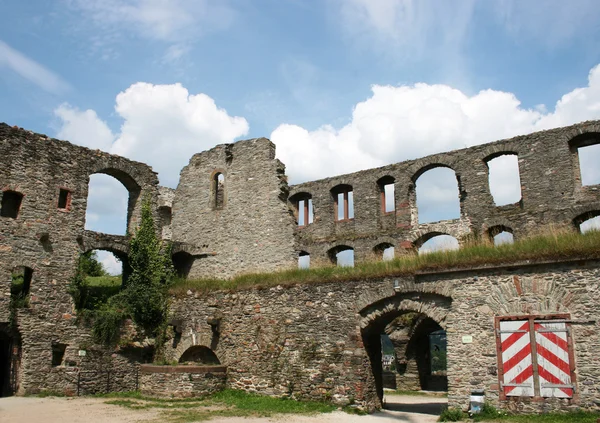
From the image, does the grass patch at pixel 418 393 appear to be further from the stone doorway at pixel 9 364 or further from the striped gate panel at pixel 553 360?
the stone doorway at pixel 9 364

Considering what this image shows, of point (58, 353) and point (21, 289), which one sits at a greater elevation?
point (21, 289)

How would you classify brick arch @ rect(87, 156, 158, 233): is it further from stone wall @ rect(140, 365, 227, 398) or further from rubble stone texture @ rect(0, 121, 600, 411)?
stone wall @ rect(140, 365, 227, 398)

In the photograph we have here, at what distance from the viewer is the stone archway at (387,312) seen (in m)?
12.8

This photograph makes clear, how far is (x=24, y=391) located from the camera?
15.4 m

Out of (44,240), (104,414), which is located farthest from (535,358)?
(44,240)

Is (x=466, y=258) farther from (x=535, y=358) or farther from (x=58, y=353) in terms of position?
(x=58, y=353)

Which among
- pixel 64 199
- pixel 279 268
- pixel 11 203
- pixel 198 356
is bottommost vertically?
pixel 198 356

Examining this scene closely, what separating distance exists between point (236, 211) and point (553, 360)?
12.8 meters

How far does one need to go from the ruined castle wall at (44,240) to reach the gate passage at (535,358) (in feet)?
39.2

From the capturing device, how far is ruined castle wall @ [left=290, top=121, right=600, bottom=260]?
68.5ft

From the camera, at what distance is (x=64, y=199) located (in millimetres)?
18047

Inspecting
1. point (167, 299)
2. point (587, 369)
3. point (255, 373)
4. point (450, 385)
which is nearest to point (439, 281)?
point (450, 385)

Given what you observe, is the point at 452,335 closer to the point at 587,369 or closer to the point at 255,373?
the point at 587,369

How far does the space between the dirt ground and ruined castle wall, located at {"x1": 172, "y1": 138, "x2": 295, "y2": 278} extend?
278 inches
